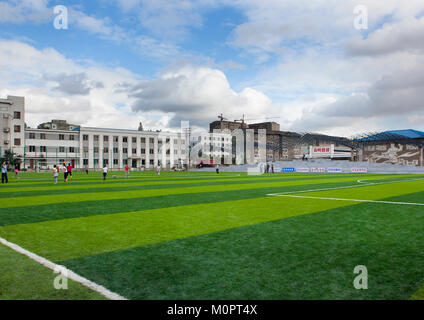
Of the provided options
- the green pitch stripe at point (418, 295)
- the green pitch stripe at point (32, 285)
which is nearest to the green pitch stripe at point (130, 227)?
the green pitch stripe at point (32, 285)

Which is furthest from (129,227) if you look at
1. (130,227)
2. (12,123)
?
(12,123)

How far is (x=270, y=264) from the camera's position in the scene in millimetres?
5508

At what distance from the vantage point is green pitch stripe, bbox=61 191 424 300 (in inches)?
173

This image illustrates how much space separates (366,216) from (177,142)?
8931 cm

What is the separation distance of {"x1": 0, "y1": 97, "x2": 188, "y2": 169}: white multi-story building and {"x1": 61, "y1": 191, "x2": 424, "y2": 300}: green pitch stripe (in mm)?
62529

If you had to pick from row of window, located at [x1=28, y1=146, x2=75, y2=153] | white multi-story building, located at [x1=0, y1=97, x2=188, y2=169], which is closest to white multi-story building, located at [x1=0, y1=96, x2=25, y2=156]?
white multi-story building, located at [x1=0, y1=97, x2=188, y2=169]

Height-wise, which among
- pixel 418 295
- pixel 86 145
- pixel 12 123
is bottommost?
pixel 418 295

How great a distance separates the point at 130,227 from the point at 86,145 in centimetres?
7859

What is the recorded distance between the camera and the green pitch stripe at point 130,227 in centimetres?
680

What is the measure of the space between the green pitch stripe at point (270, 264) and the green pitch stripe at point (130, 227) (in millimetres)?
661
